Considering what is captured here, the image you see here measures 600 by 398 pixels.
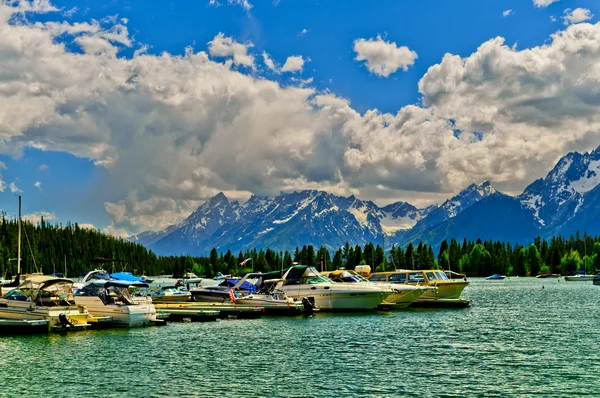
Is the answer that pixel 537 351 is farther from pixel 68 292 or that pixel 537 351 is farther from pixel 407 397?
pixel 68 292

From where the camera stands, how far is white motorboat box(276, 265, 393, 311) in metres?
76.7

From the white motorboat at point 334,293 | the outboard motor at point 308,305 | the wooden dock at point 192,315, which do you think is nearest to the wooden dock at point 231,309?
the wooden dock at point 192,315

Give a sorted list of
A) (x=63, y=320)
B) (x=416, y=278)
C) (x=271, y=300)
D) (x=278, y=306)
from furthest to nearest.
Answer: (x=416, y=278), (x=271, y=300), (x=278, y=306), (x=63, y=320)

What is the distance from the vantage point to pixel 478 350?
48656 millimetres

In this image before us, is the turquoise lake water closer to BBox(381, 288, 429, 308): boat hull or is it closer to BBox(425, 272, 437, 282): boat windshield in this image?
BBox(381, 288, 429, 308): boat hull

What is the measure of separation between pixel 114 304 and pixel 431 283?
42409 mm

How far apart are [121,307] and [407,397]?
34260mm

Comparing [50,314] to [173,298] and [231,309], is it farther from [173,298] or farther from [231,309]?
[173,298]

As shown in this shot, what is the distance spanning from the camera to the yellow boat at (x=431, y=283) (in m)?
86.8

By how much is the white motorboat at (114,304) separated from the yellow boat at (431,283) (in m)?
36.0

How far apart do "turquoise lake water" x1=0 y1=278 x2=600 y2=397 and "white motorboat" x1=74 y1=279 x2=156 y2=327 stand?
5.87ft

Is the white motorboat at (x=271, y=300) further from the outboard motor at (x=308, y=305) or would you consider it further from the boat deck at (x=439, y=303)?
the boat deck at (x=439, y=303)

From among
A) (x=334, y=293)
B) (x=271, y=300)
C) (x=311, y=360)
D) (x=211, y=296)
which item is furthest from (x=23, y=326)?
(x=211, y=296)

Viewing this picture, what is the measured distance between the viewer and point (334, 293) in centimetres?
7706
